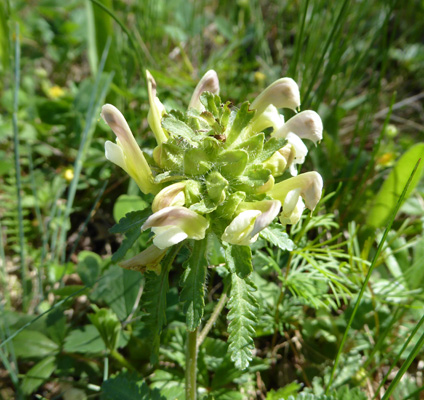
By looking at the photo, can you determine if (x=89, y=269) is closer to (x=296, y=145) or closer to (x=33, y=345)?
(x=33, y=345)

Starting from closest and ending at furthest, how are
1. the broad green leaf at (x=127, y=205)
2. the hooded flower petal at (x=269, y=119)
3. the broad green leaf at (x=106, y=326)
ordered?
the hooded flower petal at (x=269, y=119), the broad green leaf at (x=106, y=326), the broad green leaf at (x=127, y=205)

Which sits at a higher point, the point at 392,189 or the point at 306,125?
the point at 392,189

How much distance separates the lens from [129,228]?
1092mm

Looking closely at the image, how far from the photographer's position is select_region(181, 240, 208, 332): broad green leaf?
1.01 meters

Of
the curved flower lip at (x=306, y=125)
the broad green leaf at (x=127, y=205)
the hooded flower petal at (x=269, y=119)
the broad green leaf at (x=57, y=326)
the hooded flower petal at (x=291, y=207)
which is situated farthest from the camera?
the broad green leaf at (x=127, y=205)

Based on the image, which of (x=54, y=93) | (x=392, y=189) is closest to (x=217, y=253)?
(x=392, y=189)

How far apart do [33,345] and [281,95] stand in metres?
1.20

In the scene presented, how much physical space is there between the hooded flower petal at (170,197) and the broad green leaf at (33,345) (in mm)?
840

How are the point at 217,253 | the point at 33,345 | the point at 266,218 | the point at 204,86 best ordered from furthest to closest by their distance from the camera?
the point at 33,345, the point at 217,253, the point at 204,86, the point at 266,218

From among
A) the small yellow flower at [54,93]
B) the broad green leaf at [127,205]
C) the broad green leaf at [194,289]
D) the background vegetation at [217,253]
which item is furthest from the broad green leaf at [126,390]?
the small yellow flower at [54,93]

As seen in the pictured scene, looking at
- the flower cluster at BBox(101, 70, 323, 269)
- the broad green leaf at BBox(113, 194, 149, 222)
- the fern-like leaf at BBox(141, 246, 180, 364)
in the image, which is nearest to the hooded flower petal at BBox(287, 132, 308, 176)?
the flower cluster at BBox(101, 70, 323, 269)

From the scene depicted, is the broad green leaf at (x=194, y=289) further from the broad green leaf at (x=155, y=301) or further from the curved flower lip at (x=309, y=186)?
the curved flower lip at (x=309, y=186)

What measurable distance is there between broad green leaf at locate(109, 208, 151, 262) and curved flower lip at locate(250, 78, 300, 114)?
46 cm

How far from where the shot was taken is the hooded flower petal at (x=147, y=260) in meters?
1.08
